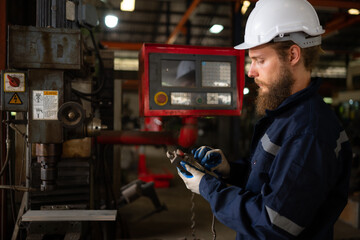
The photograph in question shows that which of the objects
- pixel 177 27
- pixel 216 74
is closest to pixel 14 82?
pixel 216 74

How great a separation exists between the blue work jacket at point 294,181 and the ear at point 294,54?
3.4 inches

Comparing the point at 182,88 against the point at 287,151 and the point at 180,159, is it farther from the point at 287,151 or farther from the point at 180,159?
the point at 287,151

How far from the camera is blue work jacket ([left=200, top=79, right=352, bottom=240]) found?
727mm

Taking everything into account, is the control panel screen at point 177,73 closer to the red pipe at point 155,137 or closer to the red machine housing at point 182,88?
the red machine housing at point 182,88

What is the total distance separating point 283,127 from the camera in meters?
0.82

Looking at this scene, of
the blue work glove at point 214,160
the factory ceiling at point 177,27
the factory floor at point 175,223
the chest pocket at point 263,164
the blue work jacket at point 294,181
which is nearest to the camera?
the blue work jacket at point 294,181

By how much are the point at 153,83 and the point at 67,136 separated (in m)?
0.54

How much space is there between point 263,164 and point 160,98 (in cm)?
86

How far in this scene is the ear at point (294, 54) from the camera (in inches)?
35.4

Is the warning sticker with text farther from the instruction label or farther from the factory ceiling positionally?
the factory ceiling

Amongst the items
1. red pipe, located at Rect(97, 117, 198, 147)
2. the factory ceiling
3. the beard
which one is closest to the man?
the beard

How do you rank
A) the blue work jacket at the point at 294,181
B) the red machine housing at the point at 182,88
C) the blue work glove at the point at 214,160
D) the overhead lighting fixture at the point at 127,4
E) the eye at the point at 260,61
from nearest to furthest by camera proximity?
the blue work jacket at the point at 294,181, the eye at the point at 260,61, the blue work glove at the point at 214,160, the red machine housing at the point at 182,88, the overhead lighting fixture at the point at 127,4

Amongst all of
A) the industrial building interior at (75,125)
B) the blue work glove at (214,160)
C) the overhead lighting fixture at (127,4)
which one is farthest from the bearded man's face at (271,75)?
the overhead lighting fixture at (127,4)

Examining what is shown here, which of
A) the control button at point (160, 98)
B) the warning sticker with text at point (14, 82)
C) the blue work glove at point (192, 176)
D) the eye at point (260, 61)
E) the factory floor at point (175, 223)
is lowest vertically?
the factory floor at point (175, 223)
